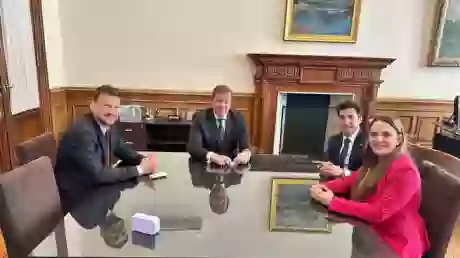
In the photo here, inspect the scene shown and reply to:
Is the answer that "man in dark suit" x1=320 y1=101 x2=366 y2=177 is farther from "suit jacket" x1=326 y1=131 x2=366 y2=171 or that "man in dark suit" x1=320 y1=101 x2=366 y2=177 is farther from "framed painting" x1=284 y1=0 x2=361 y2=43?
"framed painting" x1=284 y1=0 x2=361 y2=43

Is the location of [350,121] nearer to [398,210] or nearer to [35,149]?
[398,210]

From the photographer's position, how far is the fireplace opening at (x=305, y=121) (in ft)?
13.8

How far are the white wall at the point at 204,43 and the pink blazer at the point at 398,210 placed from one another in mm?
2782

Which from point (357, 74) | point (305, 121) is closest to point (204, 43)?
point (305, 121)

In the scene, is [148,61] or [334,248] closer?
[334,248]

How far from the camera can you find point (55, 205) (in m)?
1.48

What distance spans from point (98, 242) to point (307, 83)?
3.21m

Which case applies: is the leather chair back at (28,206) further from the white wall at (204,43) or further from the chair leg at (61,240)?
the white wall at (204,43)

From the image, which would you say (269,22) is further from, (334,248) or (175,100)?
(334,248)

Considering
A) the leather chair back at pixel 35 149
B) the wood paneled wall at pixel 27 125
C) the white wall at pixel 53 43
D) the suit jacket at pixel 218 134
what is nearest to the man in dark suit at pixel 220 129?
the suit jacket at pixel 218 134

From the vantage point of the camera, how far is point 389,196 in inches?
54.2

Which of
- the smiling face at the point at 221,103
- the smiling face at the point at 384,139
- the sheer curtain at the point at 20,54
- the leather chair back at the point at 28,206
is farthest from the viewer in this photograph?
the sheer curtain at the point at 20,54

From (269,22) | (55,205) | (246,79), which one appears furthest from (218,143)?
(269,22)

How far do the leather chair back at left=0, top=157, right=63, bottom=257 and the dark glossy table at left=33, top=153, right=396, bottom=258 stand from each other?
8 centimetres
